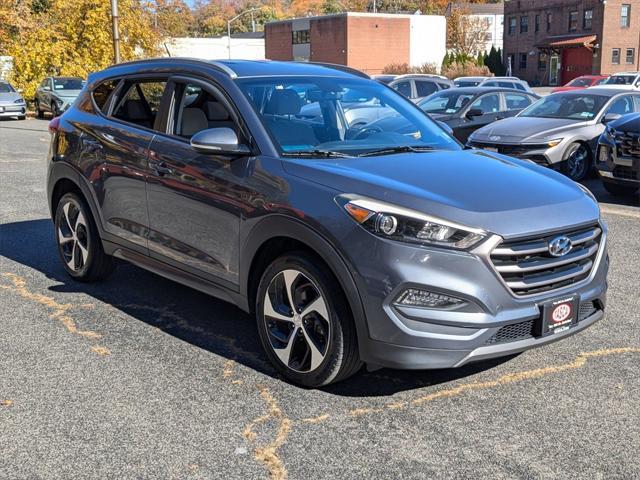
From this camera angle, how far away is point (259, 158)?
4387mm

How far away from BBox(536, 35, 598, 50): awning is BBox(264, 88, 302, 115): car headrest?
57647 millimetres

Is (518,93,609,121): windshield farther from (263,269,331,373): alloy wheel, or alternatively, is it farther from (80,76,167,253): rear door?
(263,269,331,373): alloy wheel

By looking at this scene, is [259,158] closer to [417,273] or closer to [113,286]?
[417,273]

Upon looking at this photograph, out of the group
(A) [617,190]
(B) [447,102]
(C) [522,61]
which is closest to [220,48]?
(C) [522,61]

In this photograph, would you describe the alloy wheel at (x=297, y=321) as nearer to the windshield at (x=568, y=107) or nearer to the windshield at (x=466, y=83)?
the windshield at (x=568, y=107)

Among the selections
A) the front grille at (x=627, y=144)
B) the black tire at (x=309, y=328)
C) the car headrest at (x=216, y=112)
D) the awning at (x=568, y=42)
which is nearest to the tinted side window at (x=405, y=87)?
the front grille at (x=627, y=144)

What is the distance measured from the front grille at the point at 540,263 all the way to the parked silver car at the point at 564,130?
26.4ft

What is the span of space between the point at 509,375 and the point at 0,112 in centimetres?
2891

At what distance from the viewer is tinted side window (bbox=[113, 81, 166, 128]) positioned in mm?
5434

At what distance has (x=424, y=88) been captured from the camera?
68.2ft

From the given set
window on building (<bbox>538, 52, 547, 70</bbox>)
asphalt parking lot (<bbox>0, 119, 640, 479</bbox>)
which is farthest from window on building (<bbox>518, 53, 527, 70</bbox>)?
asphalt parking lot (<bbox>0, 119, 640, 479</bbox>)

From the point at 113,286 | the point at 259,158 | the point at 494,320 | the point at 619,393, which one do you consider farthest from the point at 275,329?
the point at 113,286

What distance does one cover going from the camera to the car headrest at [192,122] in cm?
505

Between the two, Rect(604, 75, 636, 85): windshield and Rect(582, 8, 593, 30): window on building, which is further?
Rect(582, 8, 593, 30): window on building
